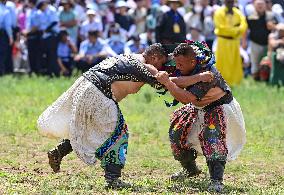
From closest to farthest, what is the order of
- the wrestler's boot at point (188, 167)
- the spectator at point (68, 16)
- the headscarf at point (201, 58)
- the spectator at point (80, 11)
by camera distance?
1. the headscarf at point (201, 58)
2. the wrestler's boot at point (188, 167)
3. the spectator at point (68, 16)
4. the spectator at point (80, 11)

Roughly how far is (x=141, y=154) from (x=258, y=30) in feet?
30.7

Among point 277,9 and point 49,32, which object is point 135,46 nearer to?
point 49,32

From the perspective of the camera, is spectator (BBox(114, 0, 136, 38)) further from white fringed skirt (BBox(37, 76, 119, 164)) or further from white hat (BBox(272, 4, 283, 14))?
white fringed skirt (BBox(37, 76, 119, 164))

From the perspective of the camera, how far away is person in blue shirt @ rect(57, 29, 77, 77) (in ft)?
65.3

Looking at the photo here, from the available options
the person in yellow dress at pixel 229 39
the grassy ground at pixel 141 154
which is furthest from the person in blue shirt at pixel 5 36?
the person in yellow dress at pixel 229 39

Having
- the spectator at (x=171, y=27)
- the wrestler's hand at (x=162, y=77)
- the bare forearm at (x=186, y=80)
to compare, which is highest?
the wrestler's hand at (x=162, y=77)

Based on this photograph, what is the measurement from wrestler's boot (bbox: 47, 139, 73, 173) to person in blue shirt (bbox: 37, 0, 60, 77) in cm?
1087

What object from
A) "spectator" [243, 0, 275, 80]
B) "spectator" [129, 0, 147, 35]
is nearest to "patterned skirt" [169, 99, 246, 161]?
"spectator" [243, 0, 275, 80]

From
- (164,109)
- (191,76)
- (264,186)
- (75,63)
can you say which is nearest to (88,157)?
(191,76)

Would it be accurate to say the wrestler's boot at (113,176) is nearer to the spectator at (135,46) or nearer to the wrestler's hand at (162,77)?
the wrestler's hand at (162,77)

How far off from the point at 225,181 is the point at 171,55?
1574 mm

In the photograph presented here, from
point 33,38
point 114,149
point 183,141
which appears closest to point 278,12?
point 33,38

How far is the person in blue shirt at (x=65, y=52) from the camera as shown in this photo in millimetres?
19906

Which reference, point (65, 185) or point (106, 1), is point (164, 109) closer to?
point (65, 185)
